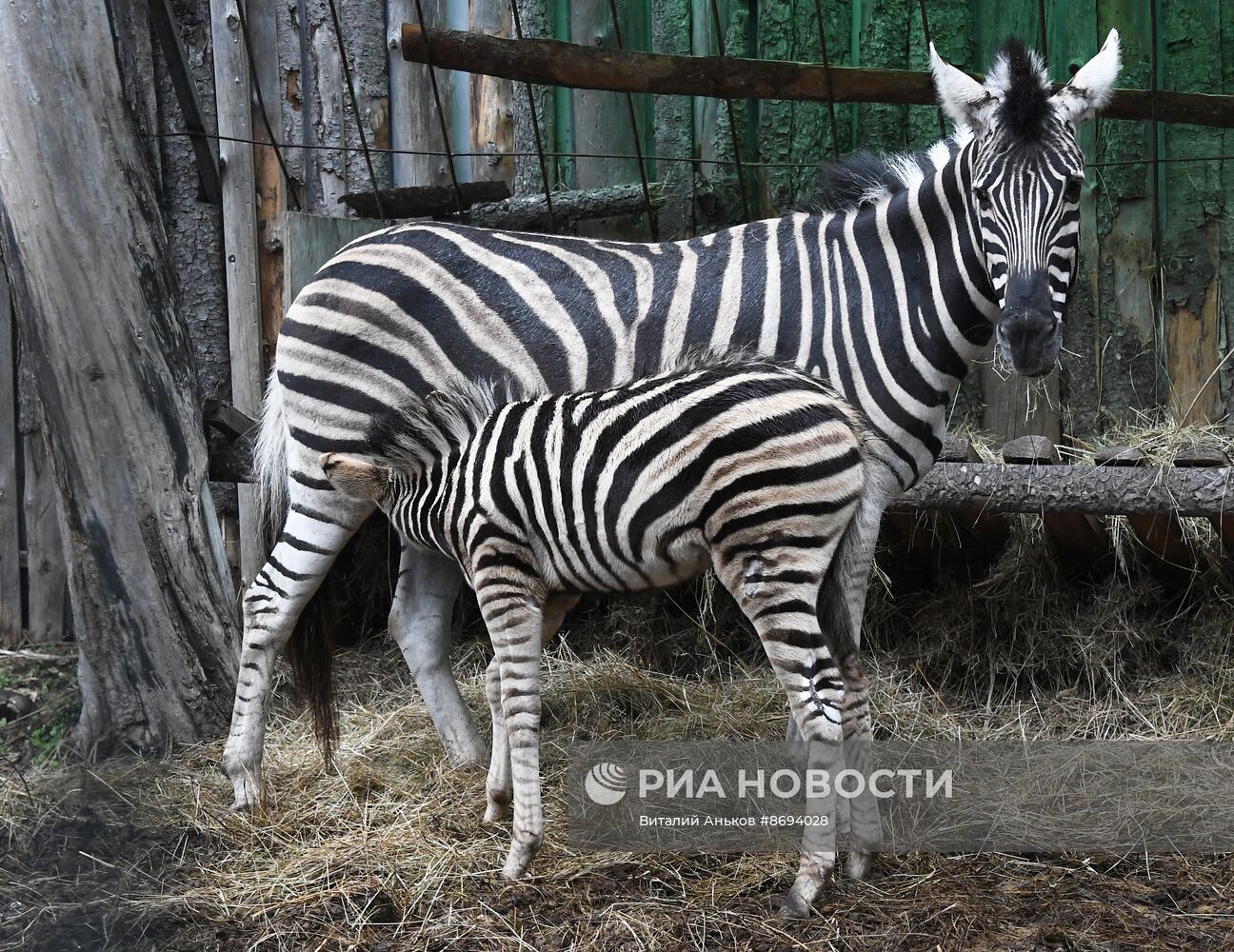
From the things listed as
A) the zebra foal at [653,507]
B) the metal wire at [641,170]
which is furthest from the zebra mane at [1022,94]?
the metal wire at [641,170]

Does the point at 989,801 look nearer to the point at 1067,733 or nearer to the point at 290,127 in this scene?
the point at 1067,733

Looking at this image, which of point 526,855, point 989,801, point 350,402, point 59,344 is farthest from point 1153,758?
point 59,344

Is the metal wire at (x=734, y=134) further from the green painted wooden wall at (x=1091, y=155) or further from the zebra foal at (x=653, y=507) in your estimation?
the zebra foal at (x=653, y=507)

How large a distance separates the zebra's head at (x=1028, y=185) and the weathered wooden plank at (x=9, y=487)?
5311 mm

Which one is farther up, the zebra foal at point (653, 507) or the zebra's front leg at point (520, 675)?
the zebra foal at point (653, 507)

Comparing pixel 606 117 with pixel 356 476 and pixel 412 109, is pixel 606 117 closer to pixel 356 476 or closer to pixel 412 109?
pixel 412 109

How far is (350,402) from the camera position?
14.7 feet

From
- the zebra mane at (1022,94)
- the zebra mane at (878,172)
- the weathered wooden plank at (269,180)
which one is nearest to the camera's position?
the zebra mane at (1022,94)

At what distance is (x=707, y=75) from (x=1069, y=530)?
100 inches

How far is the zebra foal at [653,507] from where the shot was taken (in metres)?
3.27

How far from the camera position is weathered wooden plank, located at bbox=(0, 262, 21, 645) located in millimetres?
6656

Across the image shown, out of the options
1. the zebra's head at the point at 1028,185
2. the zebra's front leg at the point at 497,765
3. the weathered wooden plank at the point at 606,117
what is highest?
the weathered wooden plank at the point at 606,117

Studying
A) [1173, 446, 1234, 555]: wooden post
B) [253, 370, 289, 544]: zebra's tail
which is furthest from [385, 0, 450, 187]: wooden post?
[1173, 446, 1234, 555]: wooden post

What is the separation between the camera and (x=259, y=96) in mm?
5570
